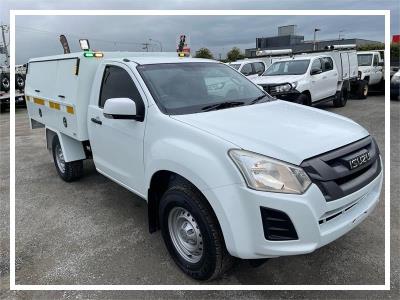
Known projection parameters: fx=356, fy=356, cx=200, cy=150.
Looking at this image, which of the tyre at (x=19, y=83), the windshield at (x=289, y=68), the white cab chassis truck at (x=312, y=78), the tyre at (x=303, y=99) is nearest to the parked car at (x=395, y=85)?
the white cab chassis truck at (x=312, y=78)

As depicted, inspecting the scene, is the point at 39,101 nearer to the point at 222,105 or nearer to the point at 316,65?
the point at 222,105

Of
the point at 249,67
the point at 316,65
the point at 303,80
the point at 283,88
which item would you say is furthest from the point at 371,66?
the point at 283,88

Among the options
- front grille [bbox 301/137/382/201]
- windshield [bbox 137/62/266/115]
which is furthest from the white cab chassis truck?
front grille [bbox 301/137/382/201]

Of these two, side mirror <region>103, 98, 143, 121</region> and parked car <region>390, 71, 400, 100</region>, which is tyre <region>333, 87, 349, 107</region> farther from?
side mirror <region>103, 98, 143, 121</region>

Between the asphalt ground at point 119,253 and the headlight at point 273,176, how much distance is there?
100 centimetres

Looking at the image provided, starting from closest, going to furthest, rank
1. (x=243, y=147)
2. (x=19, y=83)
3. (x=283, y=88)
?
1. (x=243, y=147)
2. (x=283, y=88)
3. (x=19, y=83)

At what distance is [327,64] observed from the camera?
11367 millimetres

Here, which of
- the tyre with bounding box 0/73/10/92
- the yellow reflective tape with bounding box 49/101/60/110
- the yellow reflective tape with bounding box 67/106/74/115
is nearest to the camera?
Result: the yellow reflective tape with bounding box 67/106/74/115

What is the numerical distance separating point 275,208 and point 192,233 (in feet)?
2.90

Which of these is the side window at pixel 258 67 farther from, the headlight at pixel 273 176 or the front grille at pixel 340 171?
the headlight at pixel 273 176

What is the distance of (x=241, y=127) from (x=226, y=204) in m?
0.65

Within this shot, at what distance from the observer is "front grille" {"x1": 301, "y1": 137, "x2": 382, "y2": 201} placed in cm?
236

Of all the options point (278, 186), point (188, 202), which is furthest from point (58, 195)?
point (278, 186)

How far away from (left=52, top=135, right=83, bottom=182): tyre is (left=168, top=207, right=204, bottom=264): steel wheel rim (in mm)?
2784
